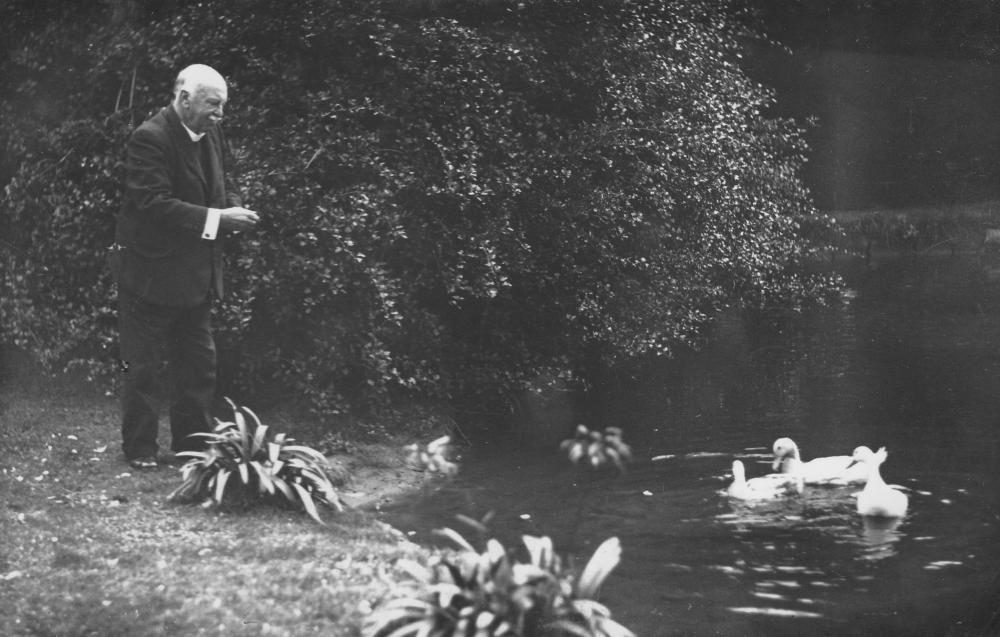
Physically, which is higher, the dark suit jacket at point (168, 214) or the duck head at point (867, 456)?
the dark suit jacket at point (168, 214)

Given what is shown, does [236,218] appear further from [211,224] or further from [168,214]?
[168,214]

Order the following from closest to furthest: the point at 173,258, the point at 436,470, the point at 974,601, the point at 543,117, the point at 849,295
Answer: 1. the point at 974,601
2. the point at 173,258
3. the point at 436,470
4. the point at 543,117
5. the point at 849,295

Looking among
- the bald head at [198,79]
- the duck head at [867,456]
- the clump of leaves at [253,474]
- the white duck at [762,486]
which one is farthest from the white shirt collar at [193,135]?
the duck head at [867,456]

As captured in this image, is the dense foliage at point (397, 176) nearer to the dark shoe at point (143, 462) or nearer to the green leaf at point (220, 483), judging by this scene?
the dark shoe at point (143, 462)

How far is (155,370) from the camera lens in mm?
7195

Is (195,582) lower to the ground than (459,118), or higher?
lower

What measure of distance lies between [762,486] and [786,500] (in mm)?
158

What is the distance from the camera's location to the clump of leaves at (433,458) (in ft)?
26.8

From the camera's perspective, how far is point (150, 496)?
6715 millimetres

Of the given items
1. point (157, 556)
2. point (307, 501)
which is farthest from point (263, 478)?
point (157, 556)

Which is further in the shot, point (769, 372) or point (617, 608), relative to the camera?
point (769, 372)

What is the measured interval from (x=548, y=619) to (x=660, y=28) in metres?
6.78

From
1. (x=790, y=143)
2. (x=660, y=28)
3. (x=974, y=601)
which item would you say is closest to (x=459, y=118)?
(x=660, y=28)

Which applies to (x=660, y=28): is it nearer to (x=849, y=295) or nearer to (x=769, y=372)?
(x=769, y=372)
